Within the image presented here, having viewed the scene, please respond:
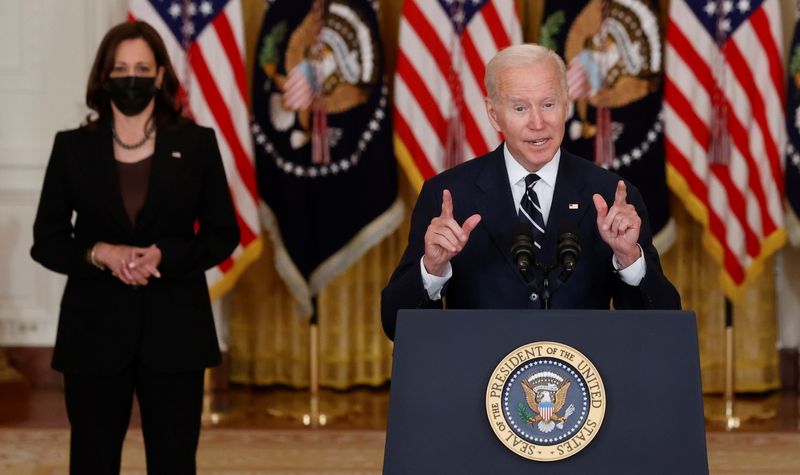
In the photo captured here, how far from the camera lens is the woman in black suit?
10.5 ft

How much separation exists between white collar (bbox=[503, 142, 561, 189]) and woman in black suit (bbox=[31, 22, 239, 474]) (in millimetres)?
1137

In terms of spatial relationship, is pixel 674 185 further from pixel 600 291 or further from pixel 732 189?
pixel 600 291

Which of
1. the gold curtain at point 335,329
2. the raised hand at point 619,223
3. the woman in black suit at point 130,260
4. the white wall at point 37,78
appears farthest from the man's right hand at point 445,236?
the white wall at point 37,78

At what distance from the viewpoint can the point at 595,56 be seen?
5.57 m

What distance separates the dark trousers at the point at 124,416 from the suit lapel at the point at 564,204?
4.27 feet

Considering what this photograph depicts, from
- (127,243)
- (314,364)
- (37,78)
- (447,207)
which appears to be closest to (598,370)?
(447,207)

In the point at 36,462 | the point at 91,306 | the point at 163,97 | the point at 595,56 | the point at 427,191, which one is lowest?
the point at 36,462

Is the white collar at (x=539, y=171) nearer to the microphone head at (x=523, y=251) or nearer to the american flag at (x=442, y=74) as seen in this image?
the microphone head at (x=523, y=251)

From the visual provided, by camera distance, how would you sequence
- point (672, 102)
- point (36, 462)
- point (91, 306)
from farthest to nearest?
point (672, 102), point (36, 462), point (91, 306)

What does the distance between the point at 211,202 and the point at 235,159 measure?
2.14 meters

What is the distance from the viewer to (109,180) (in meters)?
3.23

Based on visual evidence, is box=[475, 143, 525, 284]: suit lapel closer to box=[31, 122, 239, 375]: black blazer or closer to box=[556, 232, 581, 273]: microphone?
box=[556, 232, 581, 273]: microphone

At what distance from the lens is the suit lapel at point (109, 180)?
3229mm

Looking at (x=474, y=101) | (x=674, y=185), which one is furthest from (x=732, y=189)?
(x=474, y=101)
